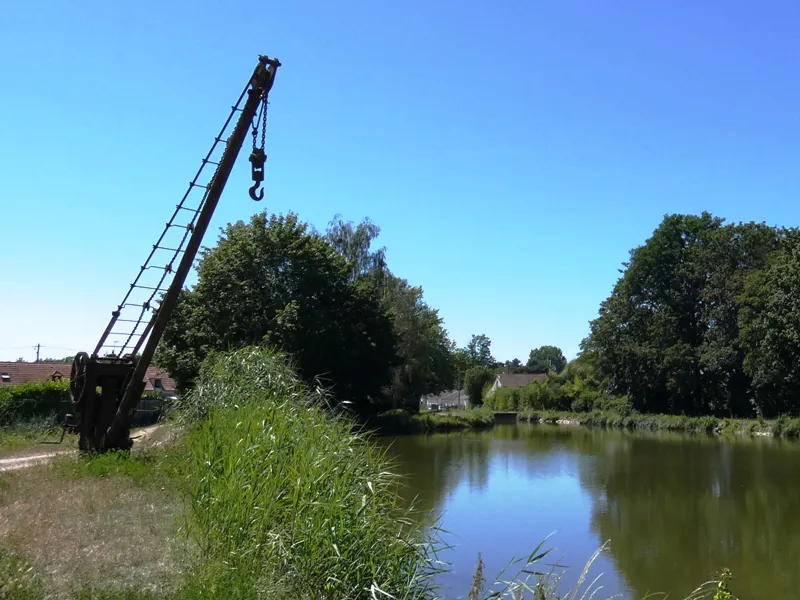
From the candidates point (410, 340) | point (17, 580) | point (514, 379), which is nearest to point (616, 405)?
point (410, 340)

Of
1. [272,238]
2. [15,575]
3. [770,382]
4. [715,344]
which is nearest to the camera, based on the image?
[15,575]

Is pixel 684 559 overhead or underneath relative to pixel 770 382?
underneath

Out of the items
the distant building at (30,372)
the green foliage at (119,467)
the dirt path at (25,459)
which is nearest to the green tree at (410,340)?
the distant building at (30,372)

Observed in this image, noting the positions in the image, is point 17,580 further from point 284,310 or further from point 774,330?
point 774,330

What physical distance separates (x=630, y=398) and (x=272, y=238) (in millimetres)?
27766

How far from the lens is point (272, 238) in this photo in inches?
1210

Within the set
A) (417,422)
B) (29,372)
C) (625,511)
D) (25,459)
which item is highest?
A: (29,372)

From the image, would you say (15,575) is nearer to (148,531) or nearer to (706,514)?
(148,531)

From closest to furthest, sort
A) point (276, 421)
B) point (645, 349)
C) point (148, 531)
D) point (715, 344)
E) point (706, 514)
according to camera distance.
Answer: point (148, 531) < point (276, 421) < point (706, 514) < point (715, 344) < point (645, 349)

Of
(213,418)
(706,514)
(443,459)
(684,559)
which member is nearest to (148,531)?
(213,418)

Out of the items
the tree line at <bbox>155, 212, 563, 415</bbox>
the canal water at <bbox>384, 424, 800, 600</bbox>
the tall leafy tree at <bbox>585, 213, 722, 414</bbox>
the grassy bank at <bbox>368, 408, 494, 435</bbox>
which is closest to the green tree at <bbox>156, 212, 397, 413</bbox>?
the tree line at <bbox>155, 212, 563, 415</bbox>

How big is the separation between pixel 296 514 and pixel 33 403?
16.9 m

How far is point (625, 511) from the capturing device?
1592 cm

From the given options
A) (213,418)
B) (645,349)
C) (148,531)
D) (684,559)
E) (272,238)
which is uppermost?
(272,238)
